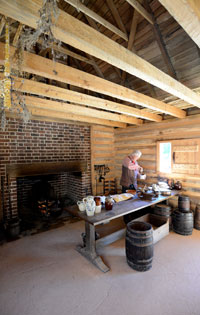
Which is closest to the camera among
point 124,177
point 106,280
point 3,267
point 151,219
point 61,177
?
point 106,280

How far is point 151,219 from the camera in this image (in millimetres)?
3689

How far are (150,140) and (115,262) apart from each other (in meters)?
3.41

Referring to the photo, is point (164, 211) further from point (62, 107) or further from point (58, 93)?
point (58, 93)

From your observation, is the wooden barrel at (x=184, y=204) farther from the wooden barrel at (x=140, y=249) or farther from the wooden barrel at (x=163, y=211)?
the wooden barrel at (x=140, y=249)

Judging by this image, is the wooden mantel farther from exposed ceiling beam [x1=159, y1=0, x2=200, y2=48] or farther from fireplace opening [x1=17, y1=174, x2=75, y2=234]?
exposed ceiling beam [x1=159, y1=0, x2=200, y2=48]

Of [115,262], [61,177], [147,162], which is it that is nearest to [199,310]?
[115,262]

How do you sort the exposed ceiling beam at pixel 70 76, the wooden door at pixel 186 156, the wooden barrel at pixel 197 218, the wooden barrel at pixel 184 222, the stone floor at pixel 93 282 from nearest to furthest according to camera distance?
the exposed ceiling beam at pixel 70 76 → the stone floor at pixel 93 282 → the wooden barrel at pixel 184 222 → the wooden barrel at pixel 197 218 → the wooden door at pixel 186 156

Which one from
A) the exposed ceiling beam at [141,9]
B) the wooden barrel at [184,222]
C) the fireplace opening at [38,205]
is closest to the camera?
the exposed ceiling beam at [141,9]

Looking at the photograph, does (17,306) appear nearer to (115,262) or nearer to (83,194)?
(115,262)

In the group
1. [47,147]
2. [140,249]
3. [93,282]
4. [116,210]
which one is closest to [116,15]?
[47,147]

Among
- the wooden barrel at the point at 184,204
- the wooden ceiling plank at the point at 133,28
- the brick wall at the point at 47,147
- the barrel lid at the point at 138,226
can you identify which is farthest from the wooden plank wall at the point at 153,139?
the wooden ceiling plank at the point at 133,28

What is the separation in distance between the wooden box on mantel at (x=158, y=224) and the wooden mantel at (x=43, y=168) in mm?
2273

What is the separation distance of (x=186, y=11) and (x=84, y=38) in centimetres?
74

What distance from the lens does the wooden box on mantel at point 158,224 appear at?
314cm
